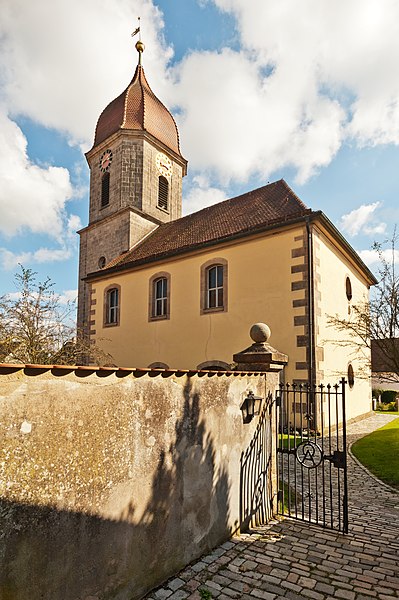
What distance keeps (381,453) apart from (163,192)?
1867 centimetres

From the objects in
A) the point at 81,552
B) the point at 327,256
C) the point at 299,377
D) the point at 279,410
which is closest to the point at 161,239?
the point at 327,256

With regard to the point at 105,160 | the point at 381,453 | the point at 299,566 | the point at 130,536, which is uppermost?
the point at 105,160

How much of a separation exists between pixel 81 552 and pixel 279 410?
391 cm

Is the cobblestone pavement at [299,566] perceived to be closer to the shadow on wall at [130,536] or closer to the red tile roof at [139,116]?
the shadow on wall at [130,536]

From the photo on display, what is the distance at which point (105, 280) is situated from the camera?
61.3 feet

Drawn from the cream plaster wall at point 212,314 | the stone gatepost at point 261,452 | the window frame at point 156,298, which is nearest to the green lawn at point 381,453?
the cream plaster wall at point 212,314

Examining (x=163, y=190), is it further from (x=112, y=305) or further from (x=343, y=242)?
(x=343, y=242)

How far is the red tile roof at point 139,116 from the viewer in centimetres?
2203

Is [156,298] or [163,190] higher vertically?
[163,190]

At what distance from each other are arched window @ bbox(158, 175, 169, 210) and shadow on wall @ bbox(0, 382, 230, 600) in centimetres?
2014

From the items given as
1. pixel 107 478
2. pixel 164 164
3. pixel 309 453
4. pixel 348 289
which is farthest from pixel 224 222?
pixel 107 478

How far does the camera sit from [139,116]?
22.2 m

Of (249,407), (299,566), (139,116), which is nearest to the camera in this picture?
(299,566)

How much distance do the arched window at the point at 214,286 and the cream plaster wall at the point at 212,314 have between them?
238 millimetres
